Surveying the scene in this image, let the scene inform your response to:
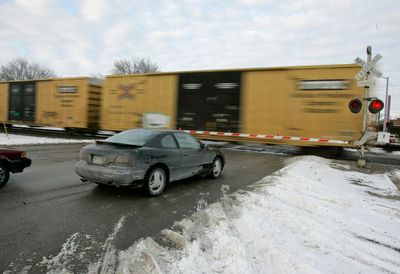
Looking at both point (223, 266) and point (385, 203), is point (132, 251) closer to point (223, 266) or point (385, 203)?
point (223, 266)

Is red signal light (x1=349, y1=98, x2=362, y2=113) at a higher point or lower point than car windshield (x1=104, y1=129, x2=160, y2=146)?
higher

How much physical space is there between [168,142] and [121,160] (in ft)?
4.23

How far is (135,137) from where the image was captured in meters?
6.36

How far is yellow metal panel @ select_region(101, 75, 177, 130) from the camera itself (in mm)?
16781

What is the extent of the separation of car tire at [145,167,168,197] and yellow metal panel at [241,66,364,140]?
9138 millimetres

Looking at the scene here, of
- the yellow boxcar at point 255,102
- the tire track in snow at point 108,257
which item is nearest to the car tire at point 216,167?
the tire track in snow at point 108,257

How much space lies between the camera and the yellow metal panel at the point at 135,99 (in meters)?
16.8

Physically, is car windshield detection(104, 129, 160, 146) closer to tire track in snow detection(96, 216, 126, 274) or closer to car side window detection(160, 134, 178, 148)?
car side window detection(160, 134, 178, 148)

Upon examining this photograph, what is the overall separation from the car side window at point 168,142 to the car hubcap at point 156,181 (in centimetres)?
60

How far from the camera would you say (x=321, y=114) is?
13.0 metres

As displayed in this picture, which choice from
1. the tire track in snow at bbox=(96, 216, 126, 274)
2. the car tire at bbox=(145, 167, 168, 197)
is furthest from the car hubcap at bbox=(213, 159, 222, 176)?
the tire track in snow at bbox=(96, 216, 126, 274)

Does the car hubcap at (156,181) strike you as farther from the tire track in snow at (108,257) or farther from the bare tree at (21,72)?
the bare tree at (21,72)

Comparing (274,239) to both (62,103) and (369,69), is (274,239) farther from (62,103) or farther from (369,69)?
(62,103)

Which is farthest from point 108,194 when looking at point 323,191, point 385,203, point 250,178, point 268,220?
point 385,203
